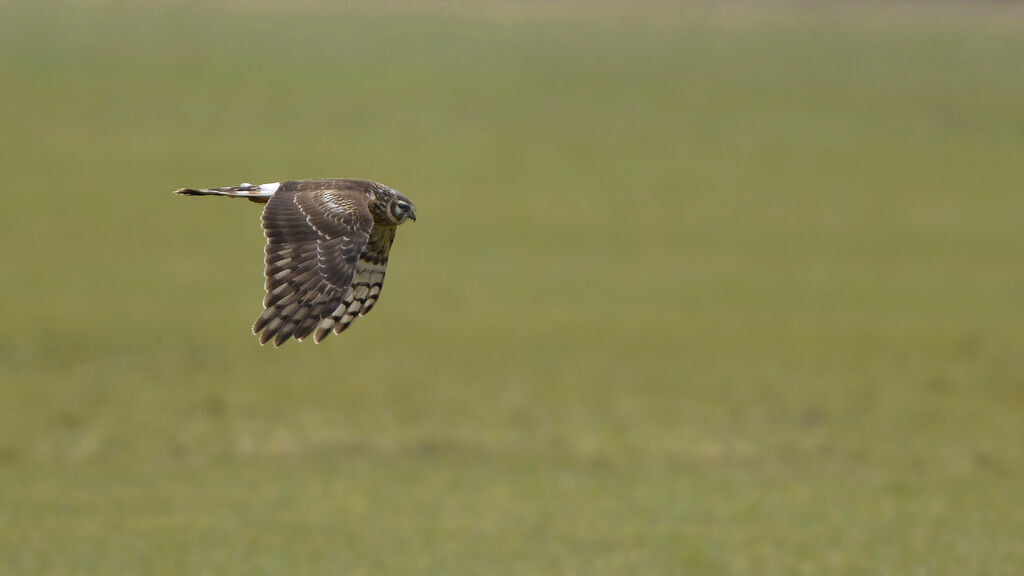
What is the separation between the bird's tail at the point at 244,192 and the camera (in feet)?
23.3

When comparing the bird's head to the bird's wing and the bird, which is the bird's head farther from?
the bird's wing

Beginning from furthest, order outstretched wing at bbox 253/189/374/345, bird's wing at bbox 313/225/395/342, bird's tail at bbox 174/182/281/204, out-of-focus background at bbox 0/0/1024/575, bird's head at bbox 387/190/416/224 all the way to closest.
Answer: out-of-focus background at bbox 0/0/1024/575
bird's wing at bbox 313/225/395/342
bird's head at bbox 387/190/416/224
bird's tail at bbox 174/182/281/204
outstretched wing at bbox 253/189/374/345

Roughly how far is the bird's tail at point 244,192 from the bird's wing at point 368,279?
2.22ft

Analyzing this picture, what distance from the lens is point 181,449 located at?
18.1 m

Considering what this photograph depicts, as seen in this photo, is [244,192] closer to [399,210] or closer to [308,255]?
[308,255]

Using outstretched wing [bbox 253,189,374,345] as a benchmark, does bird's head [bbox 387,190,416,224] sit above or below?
above

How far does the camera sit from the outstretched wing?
700cm

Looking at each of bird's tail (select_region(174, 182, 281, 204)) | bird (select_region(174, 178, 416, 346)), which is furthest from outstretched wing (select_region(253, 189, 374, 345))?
bird's tail (select_region(174, 182, 281, 204))

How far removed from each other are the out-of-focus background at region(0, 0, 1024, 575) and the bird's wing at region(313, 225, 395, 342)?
21.2ft

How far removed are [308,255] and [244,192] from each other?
0.44 metres

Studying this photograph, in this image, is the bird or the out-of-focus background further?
the out-of-focus background

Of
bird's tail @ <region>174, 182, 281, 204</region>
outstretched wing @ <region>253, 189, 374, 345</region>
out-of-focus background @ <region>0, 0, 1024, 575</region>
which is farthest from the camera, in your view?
out-of-focus background @ <region>0, 0, 1024, 575</region>

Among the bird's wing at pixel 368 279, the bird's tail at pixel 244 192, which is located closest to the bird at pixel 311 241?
the bird's tail at pixel 244 192

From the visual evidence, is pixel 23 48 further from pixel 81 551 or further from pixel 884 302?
pixel 81 551
